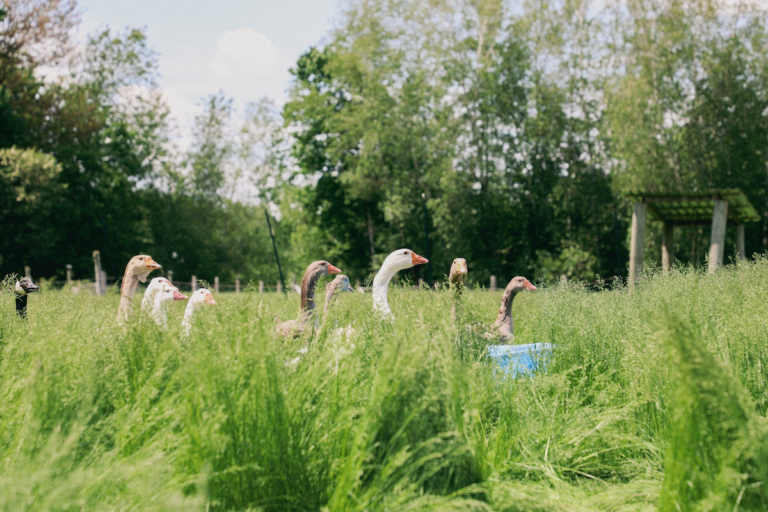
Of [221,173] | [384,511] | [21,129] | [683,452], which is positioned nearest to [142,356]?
[384,511]

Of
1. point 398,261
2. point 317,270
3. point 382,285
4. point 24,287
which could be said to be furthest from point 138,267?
point 398,261

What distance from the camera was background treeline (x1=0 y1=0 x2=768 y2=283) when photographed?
24469mm

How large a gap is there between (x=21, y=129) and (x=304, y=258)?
15442 millimetres

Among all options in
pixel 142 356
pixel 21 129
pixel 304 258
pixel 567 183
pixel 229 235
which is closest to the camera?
pixel 142 356

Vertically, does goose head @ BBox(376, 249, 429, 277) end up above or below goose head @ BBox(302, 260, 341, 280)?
above

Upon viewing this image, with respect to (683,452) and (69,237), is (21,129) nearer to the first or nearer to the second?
(69,237)

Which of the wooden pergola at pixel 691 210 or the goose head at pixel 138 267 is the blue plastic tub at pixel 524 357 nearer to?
the goose head at pixel 138 267

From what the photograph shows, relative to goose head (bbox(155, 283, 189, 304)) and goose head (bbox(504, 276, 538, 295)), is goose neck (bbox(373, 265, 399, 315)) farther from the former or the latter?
goose head (bbox(155, 283, 189, 304))

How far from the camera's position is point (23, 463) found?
2.20m

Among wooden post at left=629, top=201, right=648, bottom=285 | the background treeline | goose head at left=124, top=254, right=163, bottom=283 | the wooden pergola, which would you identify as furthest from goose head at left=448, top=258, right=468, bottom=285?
the background treeline

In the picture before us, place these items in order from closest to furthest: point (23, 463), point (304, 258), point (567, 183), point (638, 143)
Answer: point (23, 463)
point (638, 143)
point (567, 183)
point (304, 258)

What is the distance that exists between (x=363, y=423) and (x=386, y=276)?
10.7ft

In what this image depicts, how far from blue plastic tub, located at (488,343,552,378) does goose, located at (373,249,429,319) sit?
2.89ft

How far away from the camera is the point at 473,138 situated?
88.7 feet
